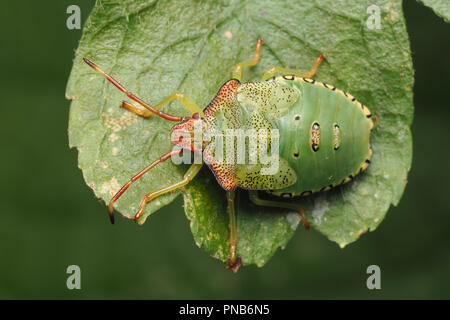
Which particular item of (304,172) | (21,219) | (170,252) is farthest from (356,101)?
(21,219)

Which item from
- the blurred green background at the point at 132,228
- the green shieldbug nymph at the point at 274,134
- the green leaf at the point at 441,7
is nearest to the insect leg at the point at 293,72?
the green shieldbug nymph at the point at 274,134

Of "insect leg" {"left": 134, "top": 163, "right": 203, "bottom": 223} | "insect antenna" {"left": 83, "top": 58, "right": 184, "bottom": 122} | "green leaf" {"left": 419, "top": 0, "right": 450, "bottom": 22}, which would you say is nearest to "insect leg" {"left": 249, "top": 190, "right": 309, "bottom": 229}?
"insect leg" {"left": 134, "top": 163, "right": 203, "bottom": 223}

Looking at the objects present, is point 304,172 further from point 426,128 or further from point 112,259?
point 112,259

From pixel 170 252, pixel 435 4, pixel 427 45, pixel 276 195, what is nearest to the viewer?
pixel 435 4

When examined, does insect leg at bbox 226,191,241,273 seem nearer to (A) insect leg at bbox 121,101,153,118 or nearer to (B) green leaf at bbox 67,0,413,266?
(B) green leaf at bbox 67,0,413,266

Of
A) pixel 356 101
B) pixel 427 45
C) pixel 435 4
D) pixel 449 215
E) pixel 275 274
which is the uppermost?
pixel 427 45

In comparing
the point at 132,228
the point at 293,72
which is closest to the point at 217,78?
the point at 293,72

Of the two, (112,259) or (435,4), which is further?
(112,259)
